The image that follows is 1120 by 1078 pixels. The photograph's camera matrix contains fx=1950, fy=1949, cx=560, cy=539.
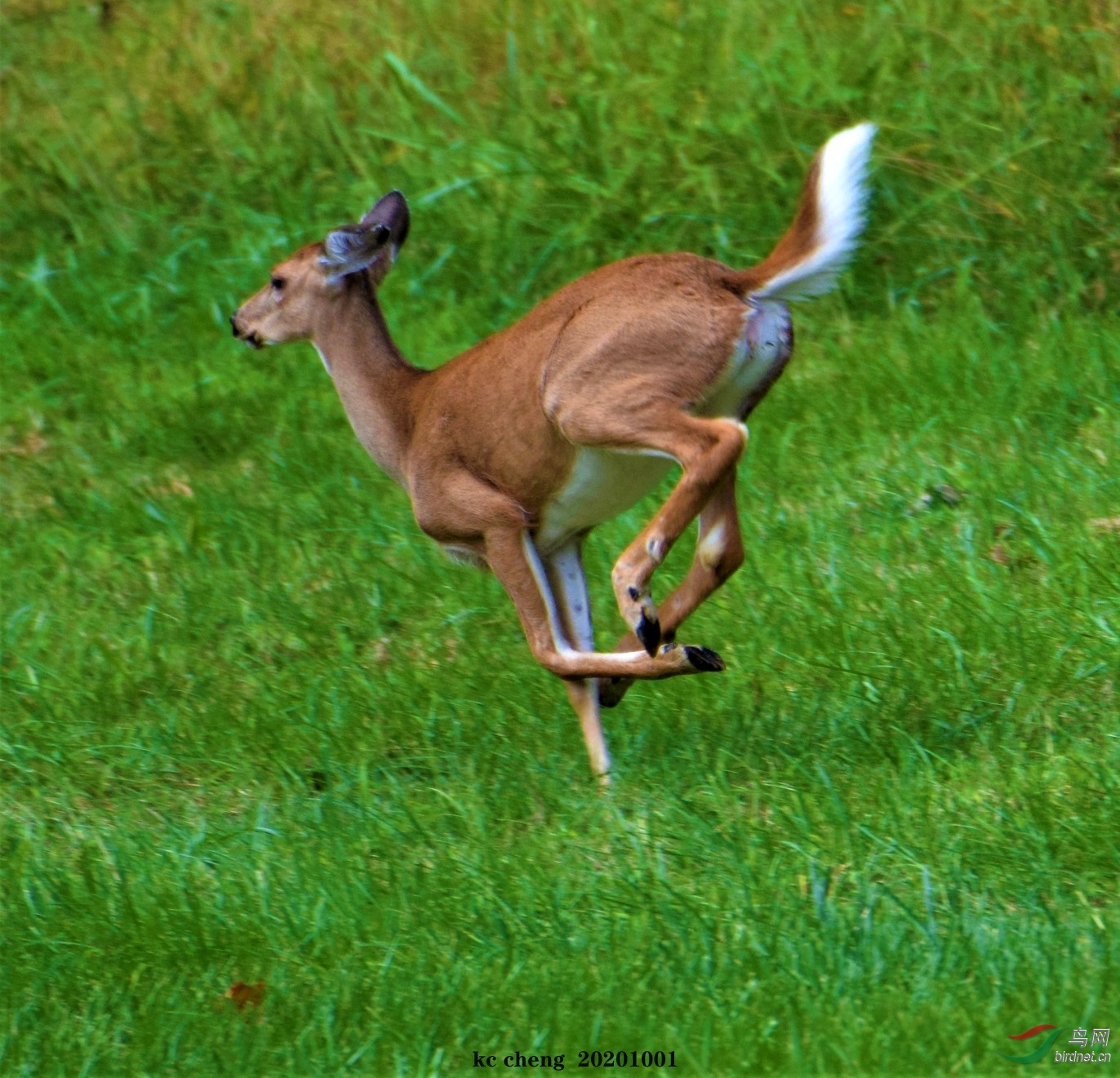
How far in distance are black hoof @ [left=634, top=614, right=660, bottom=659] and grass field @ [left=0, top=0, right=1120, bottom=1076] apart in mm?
353

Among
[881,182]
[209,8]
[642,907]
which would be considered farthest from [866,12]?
[642,907]

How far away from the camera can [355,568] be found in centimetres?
618

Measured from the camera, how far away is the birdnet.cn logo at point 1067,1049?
311cm

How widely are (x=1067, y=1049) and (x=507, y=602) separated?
9.59 feet

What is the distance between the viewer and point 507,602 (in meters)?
5.82

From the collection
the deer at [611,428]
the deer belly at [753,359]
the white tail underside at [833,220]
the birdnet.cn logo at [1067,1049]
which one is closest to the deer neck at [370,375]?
the deer at [611,428]

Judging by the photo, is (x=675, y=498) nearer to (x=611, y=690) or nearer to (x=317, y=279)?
(x=611, y=690)

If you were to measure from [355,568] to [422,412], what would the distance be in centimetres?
123

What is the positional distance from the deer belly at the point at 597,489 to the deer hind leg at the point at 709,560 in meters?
0.16

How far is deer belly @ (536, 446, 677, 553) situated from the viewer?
4.55 metres

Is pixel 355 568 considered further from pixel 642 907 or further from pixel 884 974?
pixel 884 974

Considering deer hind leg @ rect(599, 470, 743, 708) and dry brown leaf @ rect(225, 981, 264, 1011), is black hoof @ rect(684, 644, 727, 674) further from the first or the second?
dry brown leaf @ rect(225, 981, 264, 1011)

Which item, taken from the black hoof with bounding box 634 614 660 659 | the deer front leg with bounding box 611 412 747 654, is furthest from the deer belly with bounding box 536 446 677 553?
the black hoof with bounding box 634 614 660 659

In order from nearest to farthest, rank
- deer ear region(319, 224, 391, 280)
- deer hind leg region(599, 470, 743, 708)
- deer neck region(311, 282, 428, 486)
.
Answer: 1. deer hind leg region(599, 470, 743, 708)
2. deer neck region(311, 282, 428, 486)
3. deer ear region(319, 224, 391, 280)
